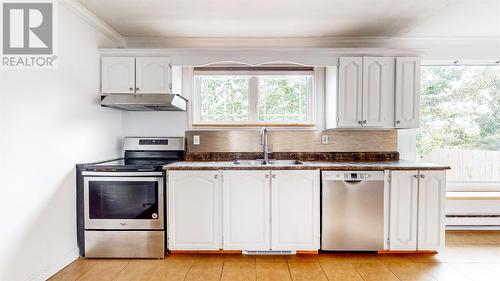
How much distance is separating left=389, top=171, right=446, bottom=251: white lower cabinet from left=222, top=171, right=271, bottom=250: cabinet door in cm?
118

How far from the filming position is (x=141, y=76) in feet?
9.46

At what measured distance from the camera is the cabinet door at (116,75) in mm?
2881

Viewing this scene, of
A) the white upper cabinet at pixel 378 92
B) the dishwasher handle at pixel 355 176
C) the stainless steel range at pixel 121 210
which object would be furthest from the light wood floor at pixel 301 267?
the white upper cabinet at pixel 378 92

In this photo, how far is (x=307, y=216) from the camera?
2.65 meters

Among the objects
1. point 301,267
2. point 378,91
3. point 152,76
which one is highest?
point 152,76

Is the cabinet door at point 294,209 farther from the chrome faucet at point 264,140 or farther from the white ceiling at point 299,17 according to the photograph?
the white ceiling at point 299,17

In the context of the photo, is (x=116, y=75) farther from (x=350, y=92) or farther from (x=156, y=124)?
(x=350, y=92)

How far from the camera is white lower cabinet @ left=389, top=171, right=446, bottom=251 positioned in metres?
2.63

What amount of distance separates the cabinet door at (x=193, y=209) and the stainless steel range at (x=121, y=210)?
0.09 meters

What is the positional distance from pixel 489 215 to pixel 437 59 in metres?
1.94

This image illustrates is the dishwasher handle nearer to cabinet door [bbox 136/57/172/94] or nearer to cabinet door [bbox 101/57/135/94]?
cabinet door [bbox 136/57/172/94]

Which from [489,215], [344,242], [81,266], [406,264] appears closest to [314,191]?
[344,242]

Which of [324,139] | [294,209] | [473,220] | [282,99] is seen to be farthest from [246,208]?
[473,220]

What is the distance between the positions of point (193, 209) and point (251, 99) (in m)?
1.47
